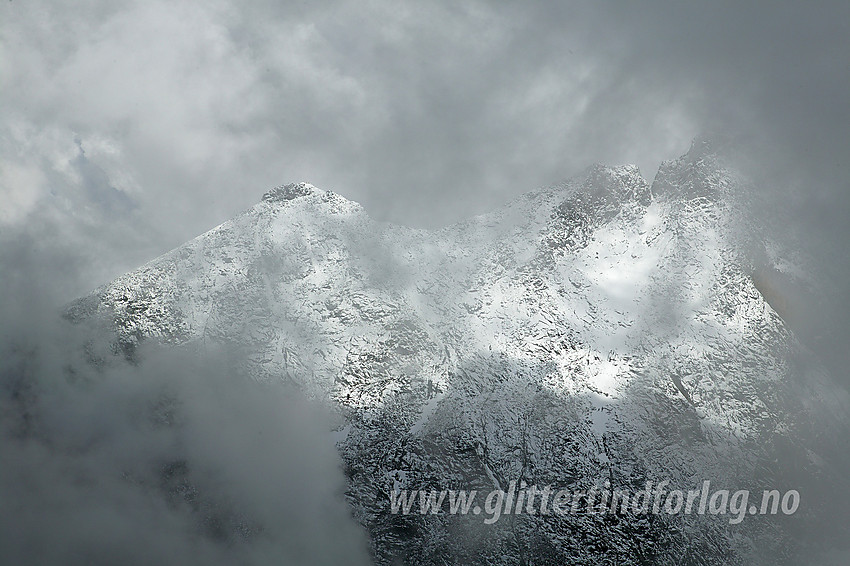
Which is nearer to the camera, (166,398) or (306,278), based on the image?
(166,398)

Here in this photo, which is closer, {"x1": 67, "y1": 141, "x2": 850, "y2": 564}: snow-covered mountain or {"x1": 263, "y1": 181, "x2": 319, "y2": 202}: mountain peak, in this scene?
{"x1": 67, "y1": 141, "x2": 850, "y2": 564}: snow-covered mountain

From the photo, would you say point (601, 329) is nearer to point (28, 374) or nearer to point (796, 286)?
point (796, 286)

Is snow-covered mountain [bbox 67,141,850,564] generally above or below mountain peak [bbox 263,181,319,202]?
below

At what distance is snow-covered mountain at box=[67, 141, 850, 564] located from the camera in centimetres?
10269

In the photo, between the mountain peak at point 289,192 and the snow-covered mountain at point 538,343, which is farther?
the mountain peak at point 289,192

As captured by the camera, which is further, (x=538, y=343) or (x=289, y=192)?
(x=289, y=192)

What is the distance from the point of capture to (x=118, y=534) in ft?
393

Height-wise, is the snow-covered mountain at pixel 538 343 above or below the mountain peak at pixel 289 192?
below

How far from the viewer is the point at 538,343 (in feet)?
405

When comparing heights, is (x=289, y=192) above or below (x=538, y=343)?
above

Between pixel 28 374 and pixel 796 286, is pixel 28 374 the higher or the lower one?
the lower one

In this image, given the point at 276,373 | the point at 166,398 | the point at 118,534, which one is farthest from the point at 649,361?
the point at 118,534

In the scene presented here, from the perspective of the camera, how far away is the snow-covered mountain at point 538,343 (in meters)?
103

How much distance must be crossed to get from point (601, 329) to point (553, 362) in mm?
15799
